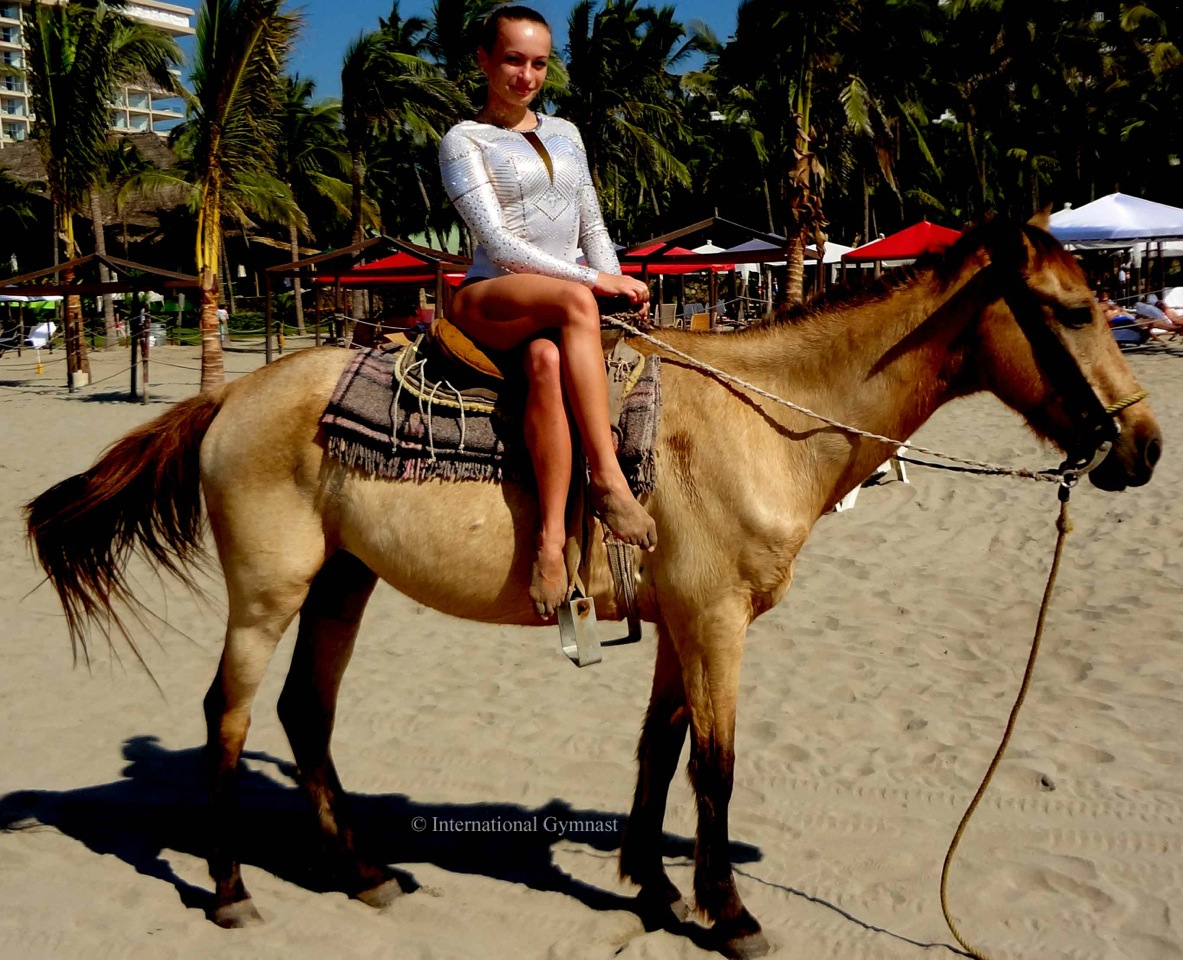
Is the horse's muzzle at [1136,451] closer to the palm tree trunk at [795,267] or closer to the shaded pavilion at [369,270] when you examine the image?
the shaded pavilion at [369,270]

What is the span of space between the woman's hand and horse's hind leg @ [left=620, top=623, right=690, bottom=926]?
1.11 m

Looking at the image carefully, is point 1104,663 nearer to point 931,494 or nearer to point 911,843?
point 911,843

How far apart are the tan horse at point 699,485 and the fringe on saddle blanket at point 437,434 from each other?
6 cm

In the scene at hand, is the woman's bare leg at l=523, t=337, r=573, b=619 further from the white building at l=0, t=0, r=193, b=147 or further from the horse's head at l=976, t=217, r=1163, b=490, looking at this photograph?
the white building at l=0, t=0, r=193, b=147

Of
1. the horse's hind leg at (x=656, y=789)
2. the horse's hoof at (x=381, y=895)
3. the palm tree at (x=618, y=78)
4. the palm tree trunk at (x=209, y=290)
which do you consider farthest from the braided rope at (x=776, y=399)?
the palm tree at (x=618, y=78)

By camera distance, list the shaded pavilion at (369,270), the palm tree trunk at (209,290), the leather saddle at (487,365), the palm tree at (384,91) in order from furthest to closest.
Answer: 1. the palm tree at (384,91)
2. the shaded pavilion at (369,270)
3. the palm tree trunk at (209,290)
4. the leather saddle at (487,365)

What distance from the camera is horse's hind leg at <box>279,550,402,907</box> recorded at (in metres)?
3.68

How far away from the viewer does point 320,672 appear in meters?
3.77

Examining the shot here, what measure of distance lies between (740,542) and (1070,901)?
159 centimetres

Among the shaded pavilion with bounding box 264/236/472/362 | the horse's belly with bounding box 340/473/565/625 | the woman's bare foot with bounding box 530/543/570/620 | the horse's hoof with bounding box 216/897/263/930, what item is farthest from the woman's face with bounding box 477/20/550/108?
the shaded pavilion with bounding box 264/236/472/362

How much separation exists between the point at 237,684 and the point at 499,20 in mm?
2239

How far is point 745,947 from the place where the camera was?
3143mm

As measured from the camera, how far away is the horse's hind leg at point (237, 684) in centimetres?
337

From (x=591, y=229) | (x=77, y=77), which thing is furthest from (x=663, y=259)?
(x=591, y=229)
